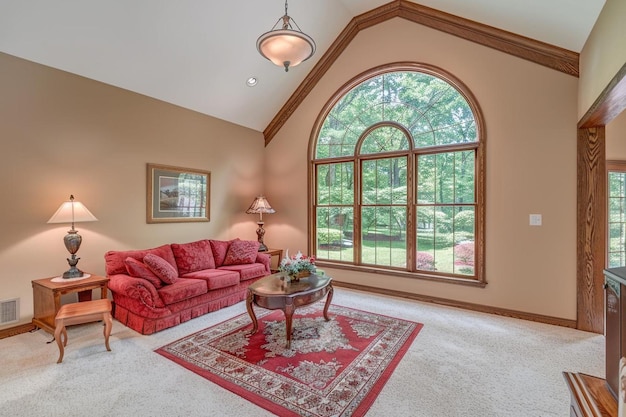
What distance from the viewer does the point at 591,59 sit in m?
2.99

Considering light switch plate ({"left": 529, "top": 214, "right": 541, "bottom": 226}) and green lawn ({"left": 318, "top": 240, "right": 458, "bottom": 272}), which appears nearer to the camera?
light switch plate ({"left": 529, "top": 214, "right": 541, "bottom": 226})

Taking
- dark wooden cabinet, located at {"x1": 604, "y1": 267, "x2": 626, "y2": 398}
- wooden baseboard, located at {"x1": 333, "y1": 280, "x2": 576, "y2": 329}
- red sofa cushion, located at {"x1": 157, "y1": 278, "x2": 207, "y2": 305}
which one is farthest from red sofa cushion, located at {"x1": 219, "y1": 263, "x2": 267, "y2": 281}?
dark wooden cabinet, located at {"x1": 604, "y1": 267, "x2": 626, "y2": 398}

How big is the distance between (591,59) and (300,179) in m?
4.27

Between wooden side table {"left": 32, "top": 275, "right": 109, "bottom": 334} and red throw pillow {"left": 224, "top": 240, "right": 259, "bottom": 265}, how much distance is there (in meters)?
1.68

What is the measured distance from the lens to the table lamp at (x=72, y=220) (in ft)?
10.9

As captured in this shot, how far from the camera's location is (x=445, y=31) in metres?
4.27

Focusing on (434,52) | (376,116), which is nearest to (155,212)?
(376,116)

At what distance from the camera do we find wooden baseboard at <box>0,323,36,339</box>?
10.6ft

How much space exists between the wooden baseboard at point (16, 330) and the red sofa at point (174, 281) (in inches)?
33.3

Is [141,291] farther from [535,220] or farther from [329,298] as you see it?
[535,220]

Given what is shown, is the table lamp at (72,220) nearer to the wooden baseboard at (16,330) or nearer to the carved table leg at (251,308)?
the wooden baseboard at (16,330)

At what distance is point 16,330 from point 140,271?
144 cm

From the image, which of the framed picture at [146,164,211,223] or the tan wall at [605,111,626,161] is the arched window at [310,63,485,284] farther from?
the framed picture at [146,164,211,223]

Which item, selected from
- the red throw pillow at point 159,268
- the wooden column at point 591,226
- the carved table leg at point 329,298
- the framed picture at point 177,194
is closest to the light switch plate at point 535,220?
the wooden column at point 591,226
